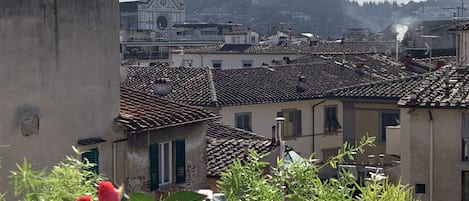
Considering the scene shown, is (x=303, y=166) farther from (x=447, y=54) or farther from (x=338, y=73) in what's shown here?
(x=447, y=54)

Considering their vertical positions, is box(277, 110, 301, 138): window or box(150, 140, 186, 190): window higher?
box(150, 140, 186, 190): window

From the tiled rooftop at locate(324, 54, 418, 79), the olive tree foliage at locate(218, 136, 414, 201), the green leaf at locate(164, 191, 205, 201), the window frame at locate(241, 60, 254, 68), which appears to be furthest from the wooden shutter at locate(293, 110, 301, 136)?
the green leaf at locate(164, 191, 205, 201)

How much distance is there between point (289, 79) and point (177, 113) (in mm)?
20958

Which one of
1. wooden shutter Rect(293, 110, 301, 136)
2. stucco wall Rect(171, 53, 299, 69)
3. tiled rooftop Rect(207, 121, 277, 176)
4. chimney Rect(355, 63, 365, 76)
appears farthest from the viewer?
stucco wall Rect(171, 53, 299, 69)

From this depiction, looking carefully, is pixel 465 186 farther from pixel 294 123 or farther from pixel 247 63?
pixel 247 63

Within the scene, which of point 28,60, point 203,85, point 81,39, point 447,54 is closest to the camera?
point 28,60

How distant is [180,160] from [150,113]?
105cm

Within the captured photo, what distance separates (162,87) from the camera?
32.7 m

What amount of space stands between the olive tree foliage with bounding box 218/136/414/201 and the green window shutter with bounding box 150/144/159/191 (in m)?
11.1

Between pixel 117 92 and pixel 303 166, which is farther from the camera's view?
pixel 117 92

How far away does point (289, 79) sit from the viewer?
38344 millimetres

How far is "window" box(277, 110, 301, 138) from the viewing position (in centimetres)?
3484

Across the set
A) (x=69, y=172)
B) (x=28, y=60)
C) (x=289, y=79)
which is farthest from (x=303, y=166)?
(x=289, y=79)

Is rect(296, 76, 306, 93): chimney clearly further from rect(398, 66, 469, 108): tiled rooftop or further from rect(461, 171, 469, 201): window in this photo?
rect(461, 171, 469, 201): window
